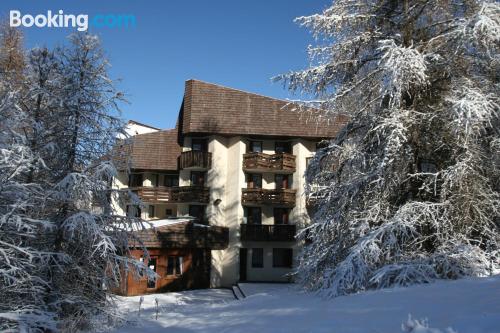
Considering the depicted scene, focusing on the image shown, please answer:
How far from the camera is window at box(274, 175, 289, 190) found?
1318 inches

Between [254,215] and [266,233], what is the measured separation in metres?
2.07

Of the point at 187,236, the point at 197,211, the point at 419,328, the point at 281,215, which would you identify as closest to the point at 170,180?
the point at 197,211

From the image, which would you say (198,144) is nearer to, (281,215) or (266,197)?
(266,197)

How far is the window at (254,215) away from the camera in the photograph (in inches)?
1297

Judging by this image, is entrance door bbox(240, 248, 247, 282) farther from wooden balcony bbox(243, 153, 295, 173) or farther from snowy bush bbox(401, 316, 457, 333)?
snowy bush bbox(401, 316, 457, 333)

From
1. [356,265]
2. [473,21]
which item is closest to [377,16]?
[473,21]

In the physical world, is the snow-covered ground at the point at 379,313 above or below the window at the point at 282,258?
above

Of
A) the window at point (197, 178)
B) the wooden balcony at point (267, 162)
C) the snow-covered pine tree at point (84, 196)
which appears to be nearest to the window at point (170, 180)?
the window at point (197, 178)

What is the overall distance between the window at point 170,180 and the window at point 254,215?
697 cm

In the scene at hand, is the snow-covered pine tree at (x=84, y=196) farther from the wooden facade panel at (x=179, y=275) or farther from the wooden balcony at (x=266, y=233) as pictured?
the wooden balcony at (x=266, y=233)

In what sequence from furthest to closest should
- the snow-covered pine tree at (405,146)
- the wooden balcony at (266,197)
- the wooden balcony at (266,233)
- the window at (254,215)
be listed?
1. the window at (254,215)
2. the wooden balcony at (266,197)
3. the wooden balcony at (266,233)
4. the snow-covered pine tree at (405,146)

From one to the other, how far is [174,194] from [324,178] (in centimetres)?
2072

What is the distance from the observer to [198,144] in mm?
33438

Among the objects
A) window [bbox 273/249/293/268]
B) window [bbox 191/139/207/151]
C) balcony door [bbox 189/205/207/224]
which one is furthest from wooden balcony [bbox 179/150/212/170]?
window [bbox 273/249/293/268]
